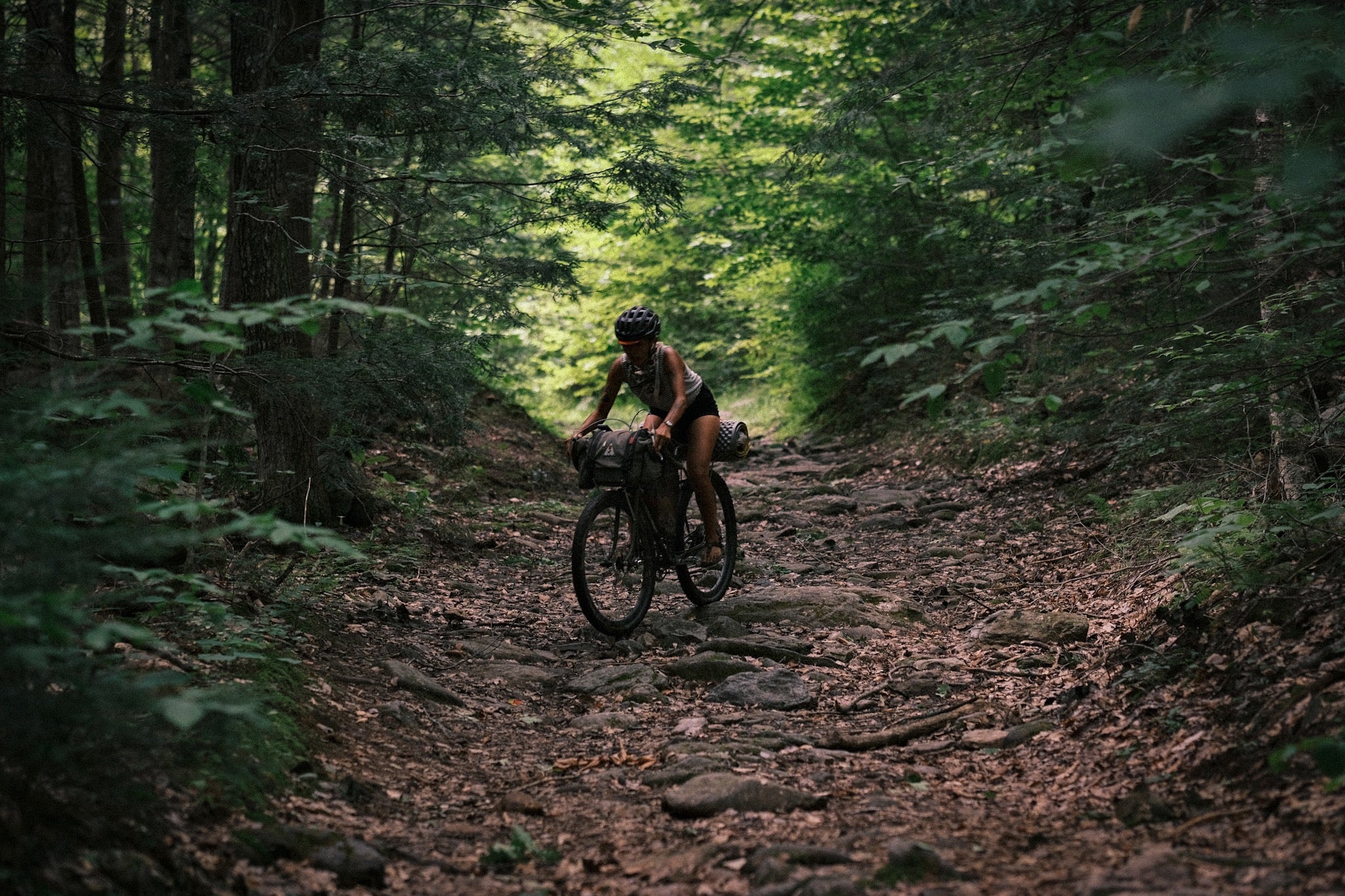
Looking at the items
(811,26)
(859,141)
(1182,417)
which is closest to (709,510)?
(1182,417)

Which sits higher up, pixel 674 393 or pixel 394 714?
pixel 674 393

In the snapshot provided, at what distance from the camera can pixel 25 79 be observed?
4910 millimetres

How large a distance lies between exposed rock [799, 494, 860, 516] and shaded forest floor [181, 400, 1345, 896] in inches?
108

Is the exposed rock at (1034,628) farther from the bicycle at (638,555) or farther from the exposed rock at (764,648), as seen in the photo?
the bicycle at (638,555)

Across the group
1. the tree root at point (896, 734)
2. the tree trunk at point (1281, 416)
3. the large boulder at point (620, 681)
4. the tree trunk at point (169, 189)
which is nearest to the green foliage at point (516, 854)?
the tree root at point (896, 734)

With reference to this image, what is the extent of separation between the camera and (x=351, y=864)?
120 inches

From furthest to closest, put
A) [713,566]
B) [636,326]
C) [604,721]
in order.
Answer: [713,566], [636,326], [604,721]

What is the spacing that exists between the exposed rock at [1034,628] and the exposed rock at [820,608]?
24.4 inches

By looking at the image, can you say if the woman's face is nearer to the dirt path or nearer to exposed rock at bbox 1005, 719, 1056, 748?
the dirt path

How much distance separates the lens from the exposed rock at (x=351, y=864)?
3021 mm

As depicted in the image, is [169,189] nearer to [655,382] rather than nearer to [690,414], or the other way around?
[655,382]

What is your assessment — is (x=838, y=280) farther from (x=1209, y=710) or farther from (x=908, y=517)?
(x=1209, y=710)

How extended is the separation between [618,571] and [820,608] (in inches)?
55.4

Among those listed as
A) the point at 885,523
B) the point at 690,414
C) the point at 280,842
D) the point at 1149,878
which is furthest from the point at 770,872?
the point at 885,523
